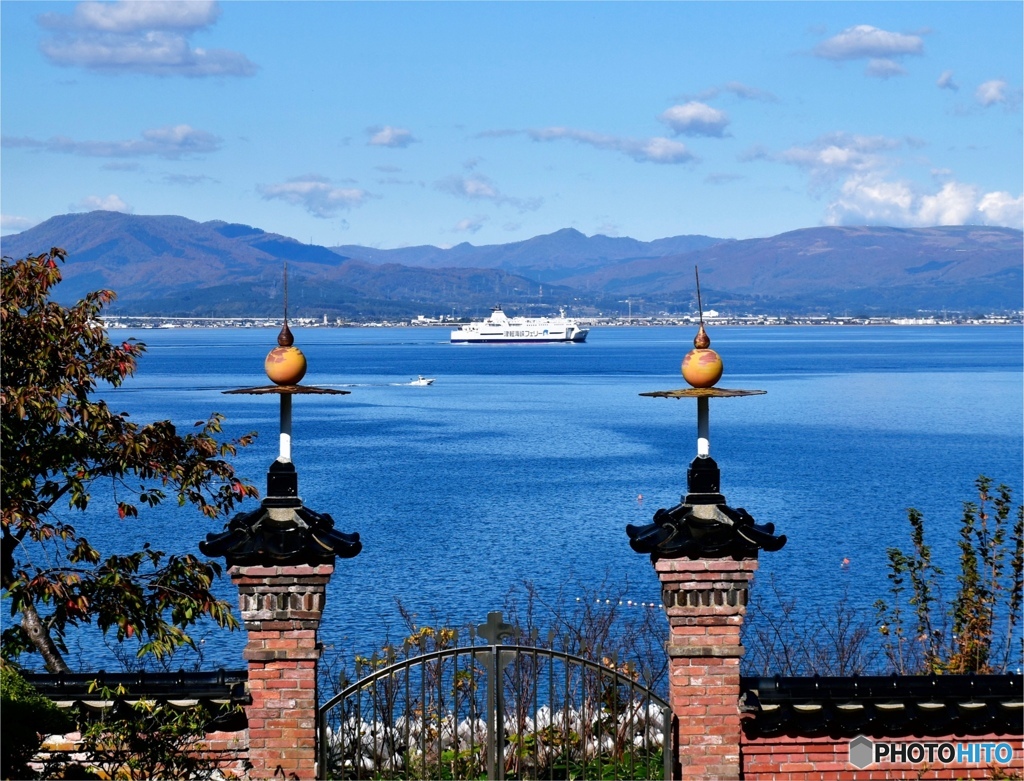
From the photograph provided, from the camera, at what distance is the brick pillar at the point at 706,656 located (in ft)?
26.7

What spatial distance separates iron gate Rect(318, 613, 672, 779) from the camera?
825 cm

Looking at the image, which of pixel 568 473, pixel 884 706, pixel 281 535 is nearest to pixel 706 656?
pixel 884 706

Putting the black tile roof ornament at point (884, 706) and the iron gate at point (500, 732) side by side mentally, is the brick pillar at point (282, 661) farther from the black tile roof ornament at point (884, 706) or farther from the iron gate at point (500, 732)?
the black tile roof ornament at point (884, 706)

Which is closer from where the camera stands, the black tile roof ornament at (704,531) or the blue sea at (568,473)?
the black tile roof ornament at (704,531)

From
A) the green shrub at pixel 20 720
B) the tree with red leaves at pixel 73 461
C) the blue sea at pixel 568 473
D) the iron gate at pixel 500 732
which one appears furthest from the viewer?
the blue sea at pixel 568 473

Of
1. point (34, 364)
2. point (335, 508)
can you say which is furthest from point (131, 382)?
point (34, 364)

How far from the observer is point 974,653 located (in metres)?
13.2

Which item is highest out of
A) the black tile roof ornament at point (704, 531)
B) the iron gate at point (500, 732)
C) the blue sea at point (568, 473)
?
the black tile roof ornament at point (704, 531)

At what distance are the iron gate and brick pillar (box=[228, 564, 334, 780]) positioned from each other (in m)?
0.18

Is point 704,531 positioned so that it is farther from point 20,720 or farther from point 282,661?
point 20,720

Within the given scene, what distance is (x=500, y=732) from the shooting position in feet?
27.0

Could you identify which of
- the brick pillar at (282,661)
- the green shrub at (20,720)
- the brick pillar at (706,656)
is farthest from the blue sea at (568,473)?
the brick pillar at (706,656)

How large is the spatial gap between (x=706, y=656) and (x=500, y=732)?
1.30 metres

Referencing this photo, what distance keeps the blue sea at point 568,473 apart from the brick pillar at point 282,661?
46.1 ft
